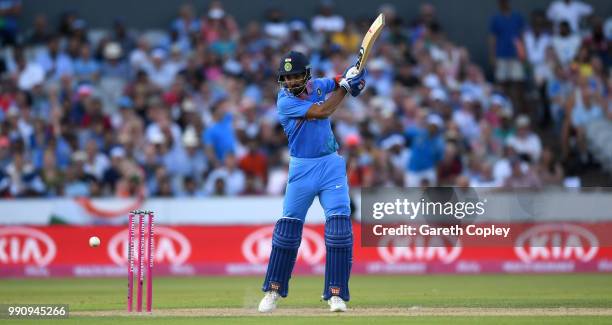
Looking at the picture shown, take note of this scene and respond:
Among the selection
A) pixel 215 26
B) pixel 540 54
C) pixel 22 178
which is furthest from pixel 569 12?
pixel 22 178

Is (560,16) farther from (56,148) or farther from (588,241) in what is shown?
(56,148)

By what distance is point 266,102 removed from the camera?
67.7 feet

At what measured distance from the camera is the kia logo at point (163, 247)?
59.4 ft

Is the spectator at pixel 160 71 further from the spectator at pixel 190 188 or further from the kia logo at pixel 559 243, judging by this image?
the kia logo at pixel 559 243

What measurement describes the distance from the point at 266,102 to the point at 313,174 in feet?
32.8

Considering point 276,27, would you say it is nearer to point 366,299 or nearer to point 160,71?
point 160,71

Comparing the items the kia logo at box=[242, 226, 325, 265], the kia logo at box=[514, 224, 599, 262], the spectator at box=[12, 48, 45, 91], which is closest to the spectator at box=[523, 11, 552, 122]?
the kia logo at box=[514, 224, 599, 262]

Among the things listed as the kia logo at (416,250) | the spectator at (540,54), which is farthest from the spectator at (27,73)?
the spectator at (540,54)

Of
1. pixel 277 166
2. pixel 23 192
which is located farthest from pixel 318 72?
pixel 23 192

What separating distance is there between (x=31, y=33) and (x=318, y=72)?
557cm

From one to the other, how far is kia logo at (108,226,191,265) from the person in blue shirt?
7.41 m

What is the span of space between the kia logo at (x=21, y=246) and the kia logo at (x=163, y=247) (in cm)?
95

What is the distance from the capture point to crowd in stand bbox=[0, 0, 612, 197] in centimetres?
1920

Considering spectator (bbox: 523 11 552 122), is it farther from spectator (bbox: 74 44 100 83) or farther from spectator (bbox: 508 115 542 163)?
spectator (bbox: 74 44 100 83)
